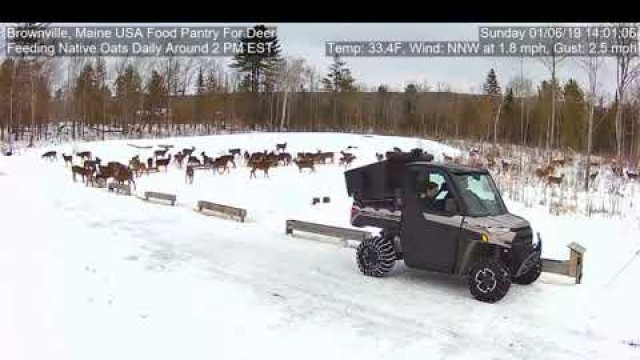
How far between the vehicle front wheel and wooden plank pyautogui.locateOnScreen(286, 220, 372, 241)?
334cm

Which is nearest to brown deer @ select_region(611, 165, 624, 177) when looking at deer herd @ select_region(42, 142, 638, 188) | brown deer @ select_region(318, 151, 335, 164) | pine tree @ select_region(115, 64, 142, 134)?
deer herd @ select_region(42, 142, 638, 188)

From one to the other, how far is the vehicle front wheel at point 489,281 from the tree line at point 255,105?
42255 millimetres

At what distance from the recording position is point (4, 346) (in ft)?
20.4

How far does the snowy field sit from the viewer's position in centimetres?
659

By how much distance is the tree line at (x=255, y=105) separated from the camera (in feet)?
176

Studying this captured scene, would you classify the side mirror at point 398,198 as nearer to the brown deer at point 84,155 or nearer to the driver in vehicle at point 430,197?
the driver in vehicle at point 430,197

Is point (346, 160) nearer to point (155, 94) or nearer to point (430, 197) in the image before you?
point (430, 197)

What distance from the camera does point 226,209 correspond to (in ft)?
51.6

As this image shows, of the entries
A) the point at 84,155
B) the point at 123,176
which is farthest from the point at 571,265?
the point at 84,155

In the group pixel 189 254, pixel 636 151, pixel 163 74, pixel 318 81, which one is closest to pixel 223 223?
pixel 189 254

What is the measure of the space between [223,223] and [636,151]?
2881 cm
